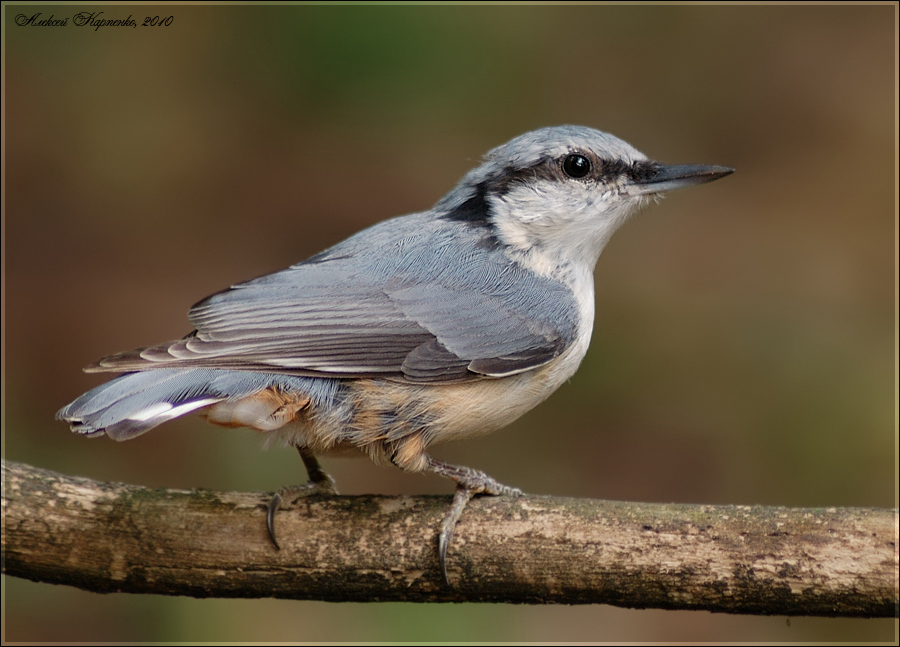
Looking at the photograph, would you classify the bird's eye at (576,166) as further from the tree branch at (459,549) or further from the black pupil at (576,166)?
the tree branch at (459,549)

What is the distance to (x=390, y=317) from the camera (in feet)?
8.31

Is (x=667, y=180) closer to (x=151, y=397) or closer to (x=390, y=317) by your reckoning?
(x=390, y=317)

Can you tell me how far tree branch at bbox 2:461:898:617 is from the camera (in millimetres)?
2203

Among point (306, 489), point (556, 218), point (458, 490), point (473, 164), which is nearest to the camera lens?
point (458, 490)

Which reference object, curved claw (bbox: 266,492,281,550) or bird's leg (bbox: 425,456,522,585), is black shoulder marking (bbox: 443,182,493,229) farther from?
curved claw (bbox: 266,492,281,550)

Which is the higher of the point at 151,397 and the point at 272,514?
the point at 151,397

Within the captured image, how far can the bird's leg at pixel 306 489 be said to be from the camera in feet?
8.02

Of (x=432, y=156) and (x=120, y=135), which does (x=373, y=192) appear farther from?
(x=120, y=135)

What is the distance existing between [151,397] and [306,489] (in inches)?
25.4

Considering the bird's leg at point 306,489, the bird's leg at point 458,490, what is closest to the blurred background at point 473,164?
the bird's leg at point 306,489

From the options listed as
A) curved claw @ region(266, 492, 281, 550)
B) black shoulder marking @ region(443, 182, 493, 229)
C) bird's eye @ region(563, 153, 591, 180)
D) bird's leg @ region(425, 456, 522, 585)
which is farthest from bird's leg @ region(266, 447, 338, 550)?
bird's eye @ region(563, 153, 591, 180)

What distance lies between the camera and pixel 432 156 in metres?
4.96

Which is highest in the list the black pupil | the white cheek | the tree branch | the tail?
the black pupil

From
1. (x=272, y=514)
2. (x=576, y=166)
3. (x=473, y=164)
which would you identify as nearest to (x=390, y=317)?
(x=272, y=514)
